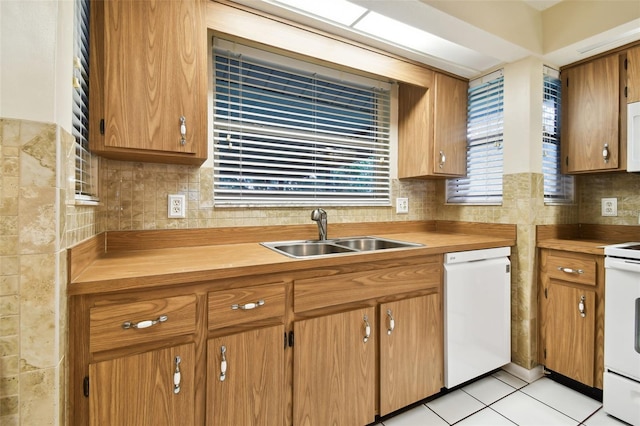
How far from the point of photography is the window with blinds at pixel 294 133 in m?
1.84

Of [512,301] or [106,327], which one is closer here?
[106,327]

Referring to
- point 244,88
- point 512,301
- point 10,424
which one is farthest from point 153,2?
point 512,301

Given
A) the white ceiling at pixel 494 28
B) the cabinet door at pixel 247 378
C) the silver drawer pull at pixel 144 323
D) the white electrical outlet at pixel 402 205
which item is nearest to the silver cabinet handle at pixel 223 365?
the cabinet door at pixel 247 378

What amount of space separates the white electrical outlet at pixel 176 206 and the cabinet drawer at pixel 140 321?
27.5 inches

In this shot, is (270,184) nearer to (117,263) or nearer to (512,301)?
(117,263)

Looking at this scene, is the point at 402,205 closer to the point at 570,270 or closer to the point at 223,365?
the point at 570,270

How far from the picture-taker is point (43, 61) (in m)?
0.84

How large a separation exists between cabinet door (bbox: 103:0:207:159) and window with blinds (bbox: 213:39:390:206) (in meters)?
0.38

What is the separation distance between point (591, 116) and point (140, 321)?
9.49ft

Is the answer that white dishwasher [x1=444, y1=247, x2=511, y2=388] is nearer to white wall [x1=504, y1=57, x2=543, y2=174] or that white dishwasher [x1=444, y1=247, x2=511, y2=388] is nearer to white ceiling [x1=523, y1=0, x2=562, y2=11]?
white wall [x1=504, y1=57, x2=543, y2=174]

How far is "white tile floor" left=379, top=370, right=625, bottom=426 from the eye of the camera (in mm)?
1636

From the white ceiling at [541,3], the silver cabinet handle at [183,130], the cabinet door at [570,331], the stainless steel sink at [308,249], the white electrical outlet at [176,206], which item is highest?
the white ceiling at [541,3]

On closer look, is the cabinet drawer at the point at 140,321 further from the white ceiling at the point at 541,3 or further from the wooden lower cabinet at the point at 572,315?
the white ceiling at the point at 541,3

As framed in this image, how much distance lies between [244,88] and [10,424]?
1.76 m
